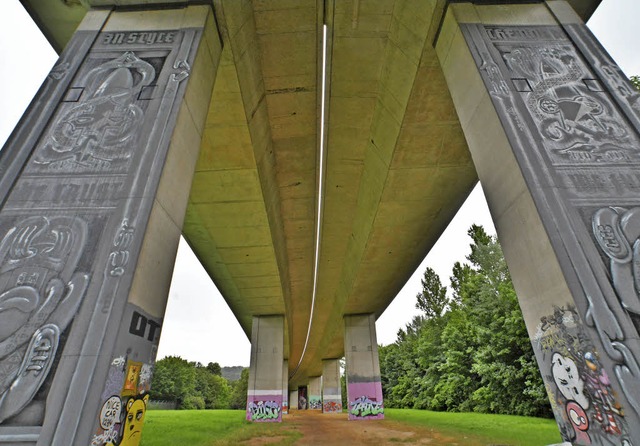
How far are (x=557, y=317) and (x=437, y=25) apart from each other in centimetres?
609

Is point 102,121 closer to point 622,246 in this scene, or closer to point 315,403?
point 622,246

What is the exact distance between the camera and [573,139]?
17.4 ft

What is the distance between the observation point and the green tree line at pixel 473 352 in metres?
21.3

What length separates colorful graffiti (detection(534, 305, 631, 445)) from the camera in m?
→ 3.56

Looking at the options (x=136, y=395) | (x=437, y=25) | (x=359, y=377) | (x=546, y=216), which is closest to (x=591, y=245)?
(x=546, y=216)

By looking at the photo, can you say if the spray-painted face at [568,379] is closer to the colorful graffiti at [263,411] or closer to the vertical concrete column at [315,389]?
the colorful graffiti at [263,411]

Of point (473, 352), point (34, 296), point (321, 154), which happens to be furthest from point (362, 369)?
point (34, 296)

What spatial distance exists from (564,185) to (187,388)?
270 feet

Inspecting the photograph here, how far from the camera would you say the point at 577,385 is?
12.9 feet

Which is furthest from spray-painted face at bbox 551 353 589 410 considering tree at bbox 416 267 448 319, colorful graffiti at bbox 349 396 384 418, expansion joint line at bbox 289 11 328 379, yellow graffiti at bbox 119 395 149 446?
tree at bbox 416 267 448 319

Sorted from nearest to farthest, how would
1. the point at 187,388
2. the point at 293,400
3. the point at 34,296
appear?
1. the point at 34,296
2. the point at 293,400
3. the point at 187,388

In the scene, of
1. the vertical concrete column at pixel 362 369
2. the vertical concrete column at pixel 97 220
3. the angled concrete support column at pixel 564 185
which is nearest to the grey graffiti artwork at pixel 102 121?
the vertical concrete column at pixel 97 220

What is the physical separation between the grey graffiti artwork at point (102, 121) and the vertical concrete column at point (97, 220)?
2 cm

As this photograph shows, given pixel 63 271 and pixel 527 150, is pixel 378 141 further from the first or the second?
pixel 63 271
